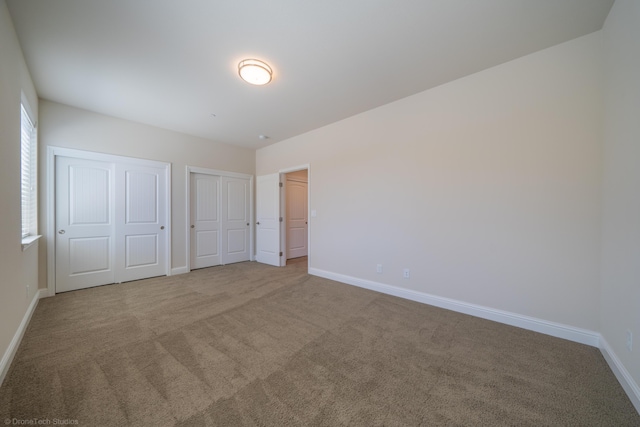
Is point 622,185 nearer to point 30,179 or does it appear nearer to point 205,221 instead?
point 205,221

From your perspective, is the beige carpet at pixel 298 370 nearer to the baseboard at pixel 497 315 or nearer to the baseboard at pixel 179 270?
the baseboard at pixel 497 315

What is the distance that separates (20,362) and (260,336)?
1758 millimetres

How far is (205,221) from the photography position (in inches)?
185

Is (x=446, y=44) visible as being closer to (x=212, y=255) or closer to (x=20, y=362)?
(x=20, y=362)

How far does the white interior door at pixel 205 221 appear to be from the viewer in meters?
4.52

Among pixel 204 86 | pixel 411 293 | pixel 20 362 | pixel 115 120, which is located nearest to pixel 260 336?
pixel 20 362

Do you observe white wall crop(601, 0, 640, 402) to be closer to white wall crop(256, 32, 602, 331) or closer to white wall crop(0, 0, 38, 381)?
white wall crop(256, 32, 602, 331)

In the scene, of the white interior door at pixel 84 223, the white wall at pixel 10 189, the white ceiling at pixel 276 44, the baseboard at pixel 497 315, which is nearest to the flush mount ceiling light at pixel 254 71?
the white ceiling at pixel 276 44

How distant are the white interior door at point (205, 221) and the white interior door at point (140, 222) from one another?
50 centimetres

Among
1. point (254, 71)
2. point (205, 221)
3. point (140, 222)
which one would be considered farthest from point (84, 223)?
point (254, 71)

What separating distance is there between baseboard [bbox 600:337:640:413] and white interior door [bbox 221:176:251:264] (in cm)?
534

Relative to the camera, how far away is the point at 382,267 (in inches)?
130

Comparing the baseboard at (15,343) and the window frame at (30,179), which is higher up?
the window frame at (30,179)

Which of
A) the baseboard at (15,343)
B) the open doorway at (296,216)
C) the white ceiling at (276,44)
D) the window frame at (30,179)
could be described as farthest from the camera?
the open doorway at (296,216)
